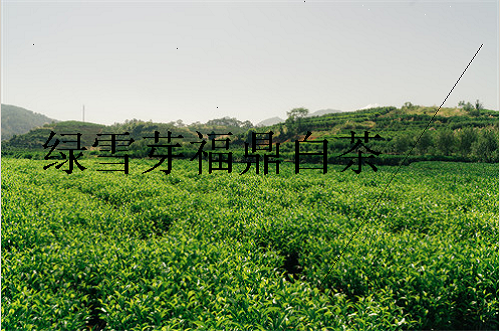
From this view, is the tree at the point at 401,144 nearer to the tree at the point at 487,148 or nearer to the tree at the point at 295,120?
the tree at the point at 487,148

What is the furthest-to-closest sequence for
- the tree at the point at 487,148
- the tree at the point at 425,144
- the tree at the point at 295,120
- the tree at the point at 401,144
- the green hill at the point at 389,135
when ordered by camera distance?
the tree at the point at 295,120 < the tree at the point at 425,144 < the tree at the point at 401,144 < the green hill at the point at 389,135 < the tree at the point at 487,148

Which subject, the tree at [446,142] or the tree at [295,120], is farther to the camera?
the tree at [295,120]

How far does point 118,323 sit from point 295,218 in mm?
4912

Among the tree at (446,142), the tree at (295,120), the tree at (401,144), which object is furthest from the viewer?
the tree at (295,120)

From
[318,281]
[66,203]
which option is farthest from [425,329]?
[66,203]

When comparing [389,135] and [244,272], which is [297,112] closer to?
[389,135]

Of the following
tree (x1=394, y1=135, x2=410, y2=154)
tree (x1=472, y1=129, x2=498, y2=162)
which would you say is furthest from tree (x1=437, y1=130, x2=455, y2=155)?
tree (x1=472, y1=129, x2=498, y2=162)

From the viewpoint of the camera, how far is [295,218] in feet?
24.5

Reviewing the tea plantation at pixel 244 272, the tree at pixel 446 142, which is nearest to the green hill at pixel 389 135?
the tree at pixel 446 142

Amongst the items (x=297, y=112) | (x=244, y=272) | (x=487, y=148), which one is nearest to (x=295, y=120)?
(x=297, y=112)

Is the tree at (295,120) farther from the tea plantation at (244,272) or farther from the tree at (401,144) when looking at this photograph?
the tea plantation at (244,272)

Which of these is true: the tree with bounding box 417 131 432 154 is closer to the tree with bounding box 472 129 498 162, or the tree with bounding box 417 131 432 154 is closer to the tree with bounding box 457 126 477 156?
the tree with bounding box 457 126 477 156

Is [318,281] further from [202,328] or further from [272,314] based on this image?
[202,328]

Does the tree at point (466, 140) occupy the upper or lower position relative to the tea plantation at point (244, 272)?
upper
